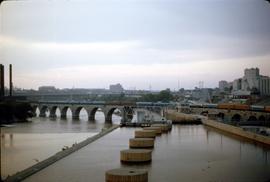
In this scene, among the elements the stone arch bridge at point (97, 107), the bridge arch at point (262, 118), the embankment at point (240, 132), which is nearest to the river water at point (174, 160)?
the embankment at point (240, 132)

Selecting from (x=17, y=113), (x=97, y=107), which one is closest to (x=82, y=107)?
(x=97, y=107)

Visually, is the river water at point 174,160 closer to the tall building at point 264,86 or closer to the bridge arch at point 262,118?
the bridge arch at point 262,118

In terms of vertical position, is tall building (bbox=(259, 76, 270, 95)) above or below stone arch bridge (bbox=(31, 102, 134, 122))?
above

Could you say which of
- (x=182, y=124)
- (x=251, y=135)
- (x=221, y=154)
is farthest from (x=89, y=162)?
(x=182, y=124)

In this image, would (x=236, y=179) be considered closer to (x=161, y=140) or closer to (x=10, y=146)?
(x=161, y=140)

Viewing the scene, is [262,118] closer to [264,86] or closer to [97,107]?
[264,86]

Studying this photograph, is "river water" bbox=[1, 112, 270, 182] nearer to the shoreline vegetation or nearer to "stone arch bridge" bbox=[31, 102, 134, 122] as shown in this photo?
the shoreline vegetation

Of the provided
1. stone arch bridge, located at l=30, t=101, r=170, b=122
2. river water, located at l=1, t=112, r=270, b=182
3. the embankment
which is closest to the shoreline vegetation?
stone arch bridge, located at l=30, t=101, r=170, b=122

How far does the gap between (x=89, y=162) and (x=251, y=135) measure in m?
4.42

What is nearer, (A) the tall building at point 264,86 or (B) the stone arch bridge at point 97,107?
(A) the tall building at point 264,86

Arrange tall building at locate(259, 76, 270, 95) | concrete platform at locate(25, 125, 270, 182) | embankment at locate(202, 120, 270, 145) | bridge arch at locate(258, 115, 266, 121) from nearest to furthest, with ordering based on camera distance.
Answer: concrete platform at locate(25, 125, 270, 182) → embankment at locate(202, 120, 270, 145) → bridge arch at locate(258, 115, 266, 121) → tall building at locate(259, 76, 270, 95)

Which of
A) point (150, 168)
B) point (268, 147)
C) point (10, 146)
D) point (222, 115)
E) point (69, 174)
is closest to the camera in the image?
point (69, 174)

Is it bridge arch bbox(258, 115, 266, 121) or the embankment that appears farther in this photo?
bridge arch bbox(258, 115, 266, 121)

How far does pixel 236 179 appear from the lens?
17.3 ft
